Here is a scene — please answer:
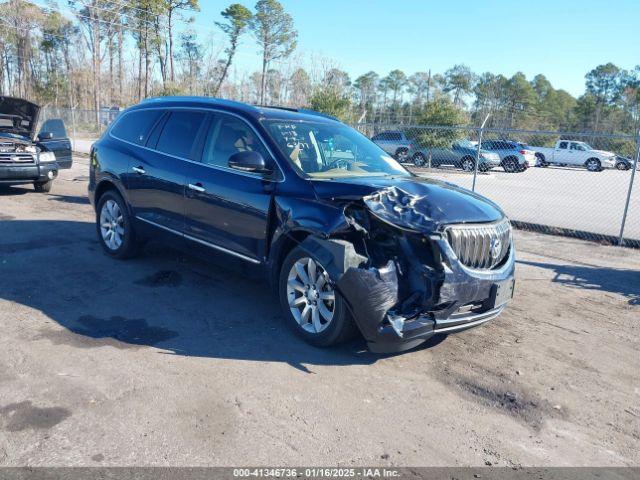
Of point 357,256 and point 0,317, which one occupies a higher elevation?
point 357,256

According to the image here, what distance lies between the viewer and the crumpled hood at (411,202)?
153 inches

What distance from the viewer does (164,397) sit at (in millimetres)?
3447

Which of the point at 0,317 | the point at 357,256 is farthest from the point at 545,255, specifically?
the point at 0,317

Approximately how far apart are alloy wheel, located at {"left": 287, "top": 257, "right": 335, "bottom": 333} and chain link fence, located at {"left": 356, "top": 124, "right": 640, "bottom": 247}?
5.53m

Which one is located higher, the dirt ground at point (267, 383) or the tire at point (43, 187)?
the tire at point (43, 187)

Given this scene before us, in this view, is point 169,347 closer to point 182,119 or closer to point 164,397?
point 164,397

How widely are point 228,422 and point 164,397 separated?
21.1 inches

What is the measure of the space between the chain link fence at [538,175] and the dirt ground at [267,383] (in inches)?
199

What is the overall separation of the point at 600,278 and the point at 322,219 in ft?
15.8

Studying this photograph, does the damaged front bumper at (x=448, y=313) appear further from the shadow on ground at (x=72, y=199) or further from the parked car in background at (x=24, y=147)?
the parked car in background at (x=24, y=147)

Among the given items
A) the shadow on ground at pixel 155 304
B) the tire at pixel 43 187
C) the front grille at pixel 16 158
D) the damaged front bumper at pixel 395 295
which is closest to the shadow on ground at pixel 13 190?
the tire at pixel 43 187

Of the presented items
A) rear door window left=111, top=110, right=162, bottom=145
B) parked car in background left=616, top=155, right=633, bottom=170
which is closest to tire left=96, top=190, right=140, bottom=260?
rear door window left=111, top=110, right=162, bottom=145

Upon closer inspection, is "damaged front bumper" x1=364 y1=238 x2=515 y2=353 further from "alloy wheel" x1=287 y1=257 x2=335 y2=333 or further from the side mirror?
the side mirror

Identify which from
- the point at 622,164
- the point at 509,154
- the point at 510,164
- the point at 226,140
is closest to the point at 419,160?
the point at 510,164
